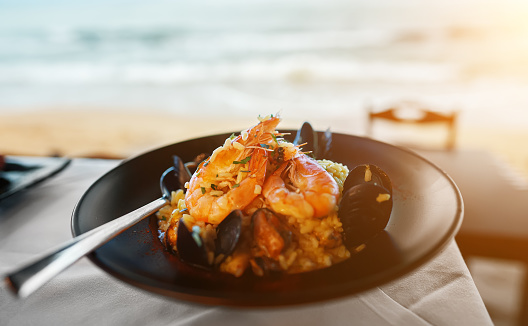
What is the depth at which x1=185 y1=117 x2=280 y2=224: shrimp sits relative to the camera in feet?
5.15

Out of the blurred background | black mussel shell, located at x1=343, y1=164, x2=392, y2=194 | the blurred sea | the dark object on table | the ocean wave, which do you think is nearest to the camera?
black mussel shell, located at x1=343, y1=164, x2=392, y2=194

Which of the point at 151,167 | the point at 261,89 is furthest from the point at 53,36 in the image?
the point at 151,167

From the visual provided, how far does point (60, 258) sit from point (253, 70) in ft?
42.2

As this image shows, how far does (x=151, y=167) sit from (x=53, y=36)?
65.0ft

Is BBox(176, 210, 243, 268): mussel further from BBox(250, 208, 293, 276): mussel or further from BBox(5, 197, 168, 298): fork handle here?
BBox(5, 197, 168, 298): fork handle

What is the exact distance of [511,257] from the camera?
84.2 inches

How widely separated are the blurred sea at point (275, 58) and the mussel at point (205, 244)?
817 cm

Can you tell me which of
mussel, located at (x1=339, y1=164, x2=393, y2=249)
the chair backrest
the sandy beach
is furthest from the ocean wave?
mussel, located at (x1=339, y1=164, x2=393, y2=249)

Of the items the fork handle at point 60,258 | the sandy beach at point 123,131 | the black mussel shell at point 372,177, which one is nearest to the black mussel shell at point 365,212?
the black mussel shell at point 372,177

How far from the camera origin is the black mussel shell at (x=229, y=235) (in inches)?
50.6

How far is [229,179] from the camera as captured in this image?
67.7 inches

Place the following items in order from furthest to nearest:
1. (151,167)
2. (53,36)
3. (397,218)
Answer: (53,36)
(151,167)
(397,218)

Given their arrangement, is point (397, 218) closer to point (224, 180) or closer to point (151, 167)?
point (224, 180)

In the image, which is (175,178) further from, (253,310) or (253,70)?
(253,70)
